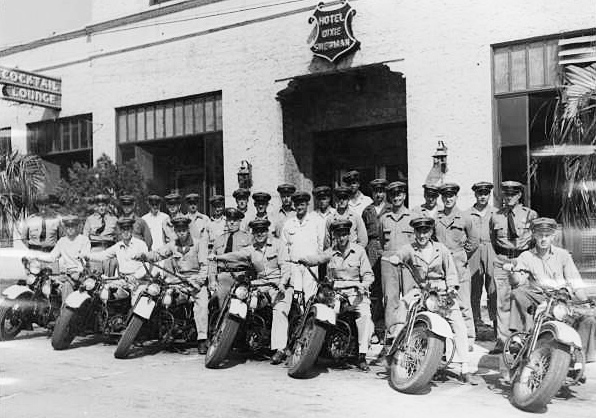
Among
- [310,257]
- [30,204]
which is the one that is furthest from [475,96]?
[30,204]

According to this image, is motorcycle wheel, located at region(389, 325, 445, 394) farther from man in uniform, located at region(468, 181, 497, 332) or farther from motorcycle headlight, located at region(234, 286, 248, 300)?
man in uniform, located at region(468, 181, 497, 332)

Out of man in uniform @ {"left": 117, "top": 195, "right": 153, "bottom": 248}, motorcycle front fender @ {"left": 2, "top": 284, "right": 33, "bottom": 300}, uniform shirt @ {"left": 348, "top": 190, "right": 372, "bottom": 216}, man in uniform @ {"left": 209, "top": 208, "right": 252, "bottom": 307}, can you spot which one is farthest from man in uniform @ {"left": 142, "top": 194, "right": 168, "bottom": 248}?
uniform shirt @ {"left": 348, "top": 190, "right": 372, "bottom": 216}

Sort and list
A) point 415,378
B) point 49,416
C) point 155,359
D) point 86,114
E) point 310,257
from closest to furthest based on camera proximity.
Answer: point 49,416 < point 415,378 < point 310,257 < point 155,359 < point 86,114

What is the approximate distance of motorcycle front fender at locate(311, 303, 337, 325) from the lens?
261 inches

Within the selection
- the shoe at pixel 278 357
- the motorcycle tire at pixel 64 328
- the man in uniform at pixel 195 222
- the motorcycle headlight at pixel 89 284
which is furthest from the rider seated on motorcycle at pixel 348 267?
the motorcycle tire at pixel 64 328

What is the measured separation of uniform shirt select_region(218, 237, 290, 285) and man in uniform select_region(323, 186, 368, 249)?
624mm

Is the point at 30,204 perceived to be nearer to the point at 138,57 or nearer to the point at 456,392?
the point at 138,57

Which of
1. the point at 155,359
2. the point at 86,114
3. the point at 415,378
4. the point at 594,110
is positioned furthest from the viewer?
the point at 86,114

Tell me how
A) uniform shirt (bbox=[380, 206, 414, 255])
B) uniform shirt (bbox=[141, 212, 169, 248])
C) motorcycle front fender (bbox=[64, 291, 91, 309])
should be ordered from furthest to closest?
uniform shirt (bbox=[141, 212, 169, 248]) < motorcycle front fender (bbox=[64, 291, 91, 309]) < uniform shirt (bbox=[380, 206, 414, 255])

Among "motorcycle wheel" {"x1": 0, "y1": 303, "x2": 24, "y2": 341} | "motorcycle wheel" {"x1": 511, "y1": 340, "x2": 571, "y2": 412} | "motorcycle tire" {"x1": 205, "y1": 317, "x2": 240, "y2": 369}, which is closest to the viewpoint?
"motorcycle wheel" {"x1": 511, "y1": 340, "x2": 571, "y2": 412}

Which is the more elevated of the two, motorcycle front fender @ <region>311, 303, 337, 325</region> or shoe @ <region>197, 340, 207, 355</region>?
motorcycle front fender @ <region>311, 303, 337, 325</region>

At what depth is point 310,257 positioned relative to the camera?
7281 millimetres

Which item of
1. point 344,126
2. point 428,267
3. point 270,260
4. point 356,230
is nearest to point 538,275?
point 428,267

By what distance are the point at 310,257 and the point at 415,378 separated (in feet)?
6.08
